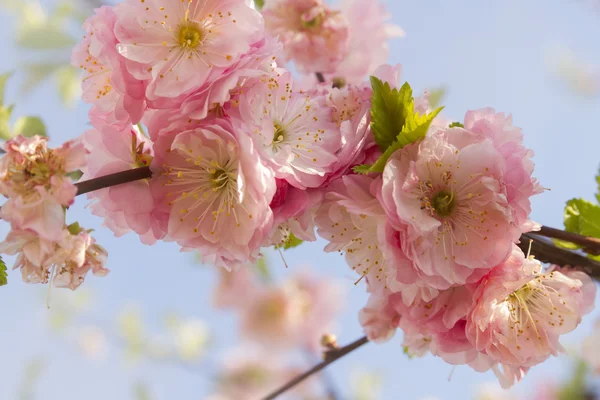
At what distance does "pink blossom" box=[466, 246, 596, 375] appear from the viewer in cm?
66

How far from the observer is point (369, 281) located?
29.4 inches

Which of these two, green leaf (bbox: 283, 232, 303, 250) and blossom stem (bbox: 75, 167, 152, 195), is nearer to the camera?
blossom stem (bbox: 75, 167, 152, 195)

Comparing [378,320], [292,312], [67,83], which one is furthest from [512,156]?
[292,312]

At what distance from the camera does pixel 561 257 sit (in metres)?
0.77

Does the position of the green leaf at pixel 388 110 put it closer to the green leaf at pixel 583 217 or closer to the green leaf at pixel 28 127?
the green leaf at pixel 583 217

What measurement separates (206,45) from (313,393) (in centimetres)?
287

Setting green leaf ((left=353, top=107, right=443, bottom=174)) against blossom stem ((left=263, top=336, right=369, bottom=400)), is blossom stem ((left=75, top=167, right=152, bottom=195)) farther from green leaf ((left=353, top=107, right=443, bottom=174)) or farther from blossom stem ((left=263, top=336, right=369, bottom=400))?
blossom stem ((left=263, top=336, right=369, bottom=400))

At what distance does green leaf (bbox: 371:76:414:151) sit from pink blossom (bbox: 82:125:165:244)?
30cm

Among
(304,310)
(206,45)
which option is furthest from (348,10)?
(304,310)

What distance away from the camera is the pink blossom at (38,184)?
1.66 ft

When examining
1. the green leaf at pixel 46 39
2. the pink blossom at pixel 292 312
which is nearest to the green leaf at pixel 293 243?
the green leaf at pixel 46 39

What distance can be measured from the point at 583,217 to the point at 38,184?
0.80 meters

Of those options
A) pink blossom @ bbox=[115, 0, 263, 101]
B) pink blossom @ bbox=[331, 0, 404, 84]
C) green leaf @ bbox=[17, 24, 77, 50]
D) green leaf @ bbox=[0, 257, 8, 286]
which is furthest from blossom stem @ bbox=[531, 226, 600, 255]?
green leaf @ bbox=[17, 24, 77, 50]

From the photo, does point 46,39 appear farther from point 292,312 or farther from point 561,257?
point 292,312
